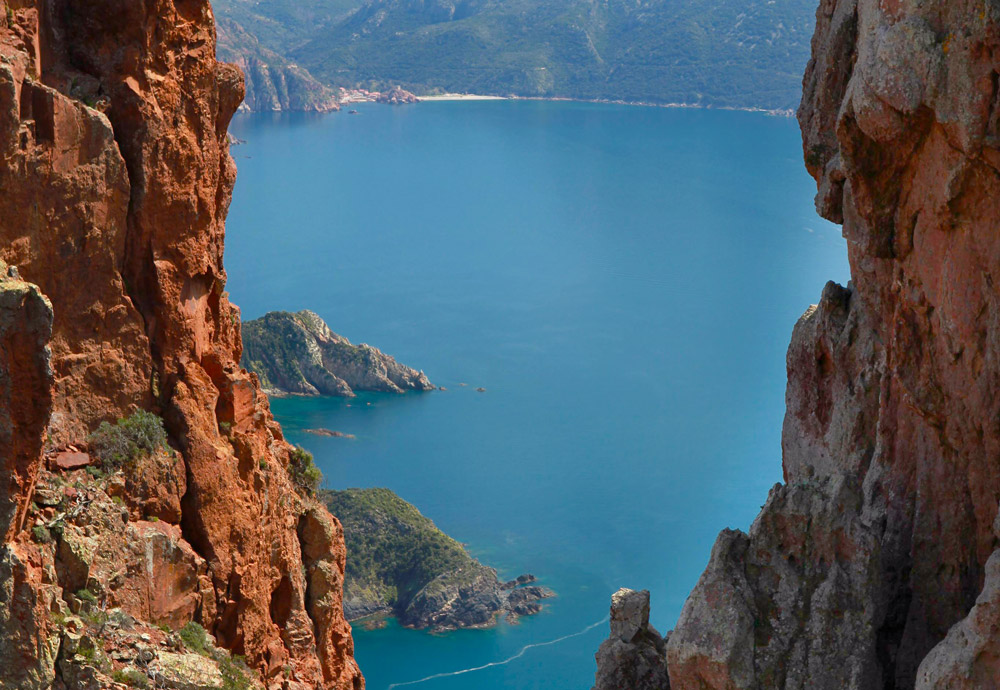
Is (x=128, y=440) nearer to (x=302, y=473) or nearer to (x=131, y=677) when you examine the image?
(x=131, y=677)

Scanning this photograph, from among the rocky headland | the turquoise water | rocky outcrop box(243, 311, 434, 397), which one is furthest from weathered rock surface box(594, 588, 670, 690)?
rocky outcrop box(243, 311, 434, 397)

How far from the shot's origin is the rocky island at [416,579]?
6091 cm

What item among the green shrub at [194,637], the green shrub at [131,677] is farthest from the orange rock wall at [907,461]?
the green shrub at [194,637]

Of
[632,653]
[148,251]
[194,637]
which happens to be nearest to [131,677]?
[194,637]

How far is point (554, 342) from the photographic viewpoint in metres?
108

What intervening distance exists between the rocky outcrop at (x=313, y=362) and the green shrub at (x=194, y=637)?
75485mm

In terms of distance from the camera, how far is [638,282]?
128625 mm

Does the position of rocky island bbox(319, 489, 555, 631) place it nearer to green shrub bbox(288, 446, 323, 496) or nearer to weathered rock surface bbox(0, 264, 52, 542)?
green shrub bbox(288, 446, 323, 496)

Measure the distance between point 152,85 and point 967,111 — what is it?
428 inches

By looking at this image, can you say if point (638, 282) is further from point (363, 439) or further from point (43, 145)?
point (43, 145)

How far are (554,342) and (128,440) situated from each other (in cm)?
9205

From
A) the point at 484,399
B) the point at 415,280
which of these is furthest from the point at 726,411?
the point at 415,280

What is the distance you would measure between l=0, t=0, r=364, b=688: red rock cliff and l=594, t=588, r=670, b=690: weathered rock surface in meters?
6.32

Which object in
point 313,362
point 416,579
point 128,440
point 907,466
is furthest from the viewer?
point 313,362
